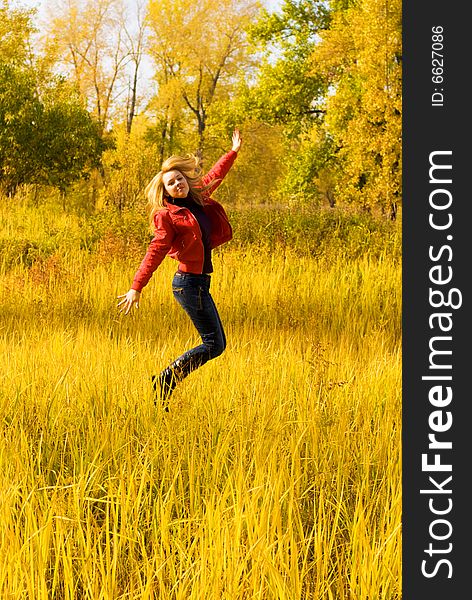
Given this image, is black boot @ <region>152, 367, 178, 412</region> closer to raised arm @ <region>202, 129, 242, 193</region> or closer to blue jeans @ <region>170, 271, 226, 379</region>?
blue jeans @ <region>170, 271, 226, 379</region>

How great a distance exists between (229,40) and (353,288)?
31.3m

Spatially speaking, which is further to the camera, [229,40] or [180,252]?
[229,40]


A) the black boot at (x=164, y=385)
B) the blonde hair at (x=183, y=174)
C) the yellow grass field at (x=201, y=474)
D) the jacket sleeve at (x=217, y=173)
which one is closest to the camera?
the yellow grass field at (x=201, y=474)

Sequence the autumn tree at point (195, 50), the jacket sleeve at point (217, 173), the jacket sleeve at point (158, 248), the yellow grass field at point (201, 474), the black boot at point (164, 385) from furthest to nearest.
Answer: the autumn tree at point (195, 50)
the jacket sleeve at point (217, 173)
the jacket sleeve at point (158, 248)
the black boot at point (164, 385)
the yellow grass field at point (201, 474)

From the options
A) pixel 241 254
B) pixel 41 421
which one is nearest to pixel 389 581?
pixel 41 421

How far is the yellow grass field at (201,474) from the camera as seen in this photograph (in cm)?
232

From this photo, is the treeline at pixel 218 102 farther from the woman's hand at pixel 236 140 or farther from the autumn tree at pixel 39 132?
the woman's hand at pixel 236 140

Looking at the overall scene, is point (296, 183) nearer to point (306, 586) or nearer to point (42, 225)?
point (42, 225)

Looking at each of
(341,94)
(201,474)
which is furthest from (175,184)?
(341,94)

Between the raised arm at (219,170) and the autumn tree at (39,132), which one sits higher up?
the autumn tree at (39,132)

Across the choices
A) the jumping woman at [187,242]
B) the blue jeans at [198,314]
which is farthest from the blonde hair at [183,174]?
the blue jeans at [198,314]

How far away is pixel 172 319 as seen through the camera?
250 inches

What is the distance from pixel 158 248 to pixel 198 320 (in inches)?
20.2

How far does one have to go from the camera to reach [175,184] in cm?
407
